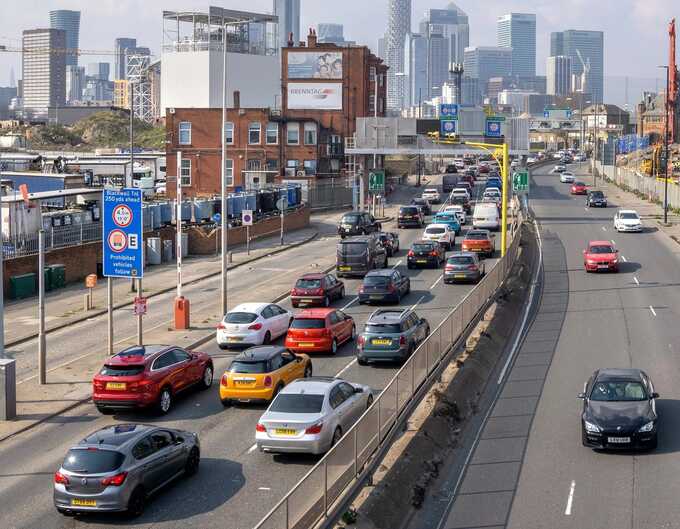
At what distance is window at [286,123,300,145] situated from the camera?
9100cm

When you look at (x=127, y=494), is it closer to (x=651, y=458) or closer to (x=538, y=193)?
(x=651, y=458)

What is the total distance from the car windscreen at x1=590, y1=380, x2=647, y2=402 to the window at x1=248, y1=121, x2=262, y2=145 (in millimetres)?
68001

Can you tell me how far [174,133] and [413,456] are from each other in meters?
71.9

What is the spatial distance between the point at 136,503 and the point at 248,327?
46.4 ft

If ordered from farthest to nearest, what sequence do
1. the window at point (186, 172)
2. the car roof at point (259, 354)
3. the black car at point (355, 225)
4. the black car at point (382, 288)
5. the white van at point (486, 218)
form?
the window at point (186, 172) → the white van at point (486, 218) → the black car at point (355, 225) → the black car at point (382, 288) → the car roof at point (259, 354)

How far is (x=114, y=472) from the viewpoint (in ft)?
58.6

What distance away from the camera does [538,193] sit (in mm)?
100625

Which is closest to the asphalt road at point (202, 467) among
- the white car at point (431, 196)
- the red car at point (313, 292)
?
the red car at point (313, 292)

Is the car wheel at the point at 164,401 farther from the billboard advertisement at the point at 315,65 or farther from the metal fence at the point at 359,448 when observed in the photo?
the billboard advertisement at the point at 315,65

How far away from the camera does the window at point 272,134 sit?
89938mm

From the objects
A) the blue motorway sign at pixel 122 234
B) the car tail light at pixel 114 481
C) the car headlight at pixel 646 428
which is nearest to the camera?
the car tail light at pixel 114 481

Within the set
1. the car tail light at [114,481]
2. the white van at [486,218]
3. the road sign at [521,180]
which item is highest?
the road sign at [521,180]

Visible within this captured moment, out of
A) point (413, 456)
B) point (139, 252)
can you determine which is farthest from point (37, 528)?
point (139, 252)

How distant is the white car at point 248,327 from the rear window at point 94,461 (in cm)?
1398
